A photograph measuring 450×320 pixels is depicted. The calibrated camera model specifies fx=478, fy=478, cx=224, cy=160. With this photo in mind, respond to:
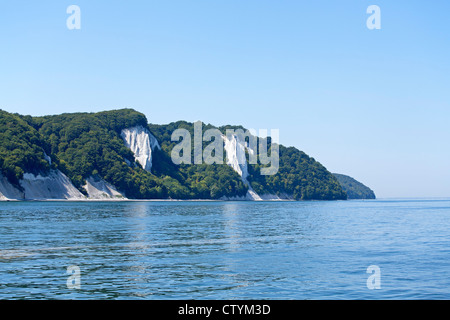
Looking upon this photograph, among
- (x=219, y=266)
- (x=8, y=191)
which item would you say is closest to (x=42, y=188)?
(x=8, y=191)

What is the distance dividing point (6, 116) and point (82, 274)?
173 m

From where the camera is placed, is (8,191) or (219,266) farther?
(8,191)

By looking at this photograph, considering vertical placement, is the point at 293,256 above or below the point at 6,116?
below

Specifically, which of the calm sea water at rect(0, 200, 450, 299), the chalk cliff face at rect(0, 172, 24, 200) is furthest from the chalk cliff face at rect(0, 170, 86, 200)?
the calm sea water at rect(0, 200, 450, 299)

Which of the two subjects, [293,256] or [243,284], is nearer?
[243,284]

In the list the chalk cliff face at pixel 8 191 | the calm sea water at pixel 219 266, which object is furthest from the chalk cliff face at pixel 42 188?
the calm sea water at pixel 219 266

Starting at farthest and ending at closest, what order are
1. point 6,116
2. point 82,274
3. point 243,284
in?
point 6,116 → point 82,274 → point 243,284

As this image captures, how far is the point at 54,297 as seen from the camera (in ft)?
65.8

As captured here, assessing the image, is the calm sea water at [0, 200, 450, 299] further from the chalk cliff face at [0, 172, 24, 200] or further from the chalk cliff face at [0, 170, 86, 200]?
the chalk cliff face at [0, 170, 86, 200]

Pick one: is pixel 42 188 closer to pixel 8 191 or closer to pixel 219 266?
pixel 8 191

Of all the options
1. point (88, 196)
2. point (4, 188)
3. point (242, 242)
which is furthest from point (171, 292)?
point (88, 196)

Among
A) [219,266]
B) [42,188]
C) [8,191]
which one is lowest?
[219,266]

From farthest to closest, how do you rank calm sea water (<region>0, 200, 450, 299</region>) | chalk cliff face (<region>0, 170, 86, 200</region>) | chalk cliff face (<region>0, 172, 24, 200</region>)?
chalk cliff face (<region>0, 170, 86, 200</region>) < chalk cliff face (<region>0, 172, 24, 200</region>) < calm sea water (<region>0, 200, 450, 299</region>)
